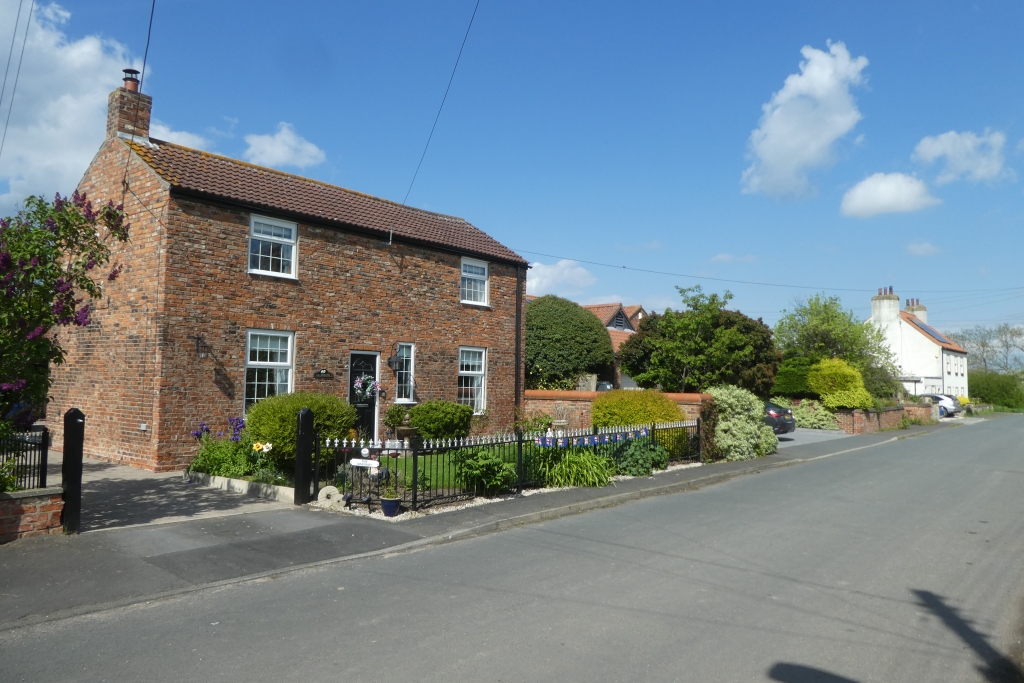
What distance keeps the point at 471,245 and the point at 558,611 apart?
1507 centimetres

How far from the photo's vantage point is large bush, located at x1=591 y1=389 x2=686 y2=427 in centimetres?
1731

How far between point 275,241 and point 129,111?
13.7 feet

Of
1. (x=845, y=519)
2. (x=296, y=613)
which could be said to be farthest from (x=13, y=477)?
(x=845, y=519)

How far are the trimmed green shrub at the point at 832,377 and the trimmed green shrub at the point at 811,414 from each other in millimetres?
700

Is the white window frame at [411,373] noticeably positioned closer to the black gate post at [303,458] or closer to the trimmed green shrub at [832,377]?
the black gate post at [303,458]

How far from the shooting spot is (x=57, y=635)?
17.8 ft

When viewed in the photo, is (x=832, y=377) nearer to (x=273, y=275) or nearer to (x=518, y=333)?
(x=518, y=333)

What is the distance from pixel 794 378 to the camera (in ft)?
109

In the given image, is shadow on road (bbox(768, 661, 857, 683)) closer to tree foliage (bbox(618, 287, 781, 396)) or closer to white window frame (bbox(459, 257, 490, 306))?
white window frame (bbox(459, 257, 490, 306))

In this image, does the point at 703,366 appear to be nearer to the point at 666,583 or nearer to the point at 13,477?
the point at 666,583

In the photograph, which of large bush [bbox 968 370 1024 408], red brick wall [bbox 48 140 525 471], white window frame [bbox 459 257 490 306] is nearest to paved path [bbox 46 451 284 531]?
red brick wall [bbox 48 140 525 471]

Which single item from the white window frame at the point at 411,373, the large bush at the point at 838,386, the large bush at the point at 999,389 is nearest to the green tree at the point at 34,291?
the white window frame at the point at 411,373

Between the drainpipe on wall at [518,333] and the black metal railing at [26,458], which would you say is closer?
the black metal railing at [26,458]

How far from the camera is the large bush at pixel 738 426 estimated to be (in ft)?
60.5
